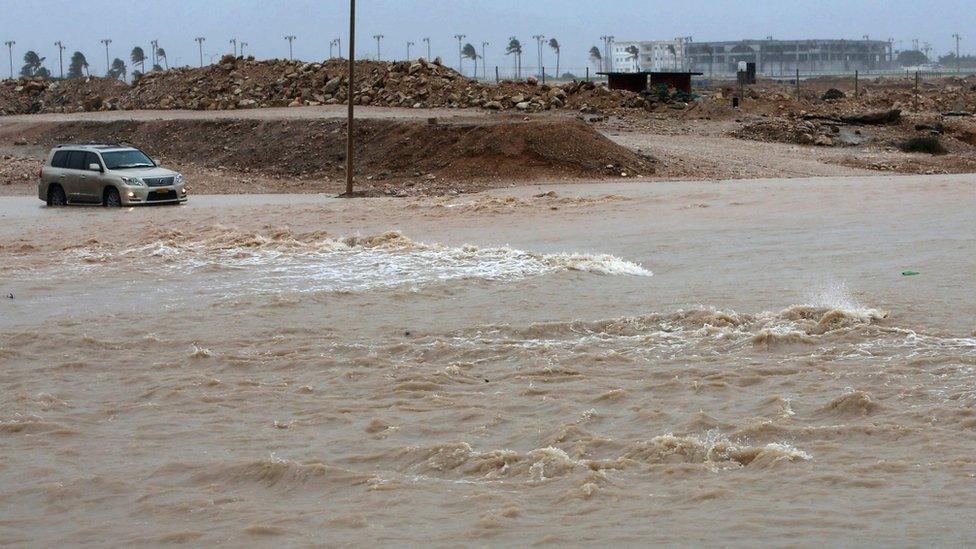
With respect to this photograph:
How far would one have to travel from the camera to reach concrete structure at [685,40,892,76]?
185750 millimetres

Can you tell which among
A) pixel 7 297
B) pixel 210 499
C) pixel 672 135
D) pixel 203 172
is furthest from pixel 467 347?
pixel 672 135

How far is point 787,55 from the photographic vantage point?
191 meters

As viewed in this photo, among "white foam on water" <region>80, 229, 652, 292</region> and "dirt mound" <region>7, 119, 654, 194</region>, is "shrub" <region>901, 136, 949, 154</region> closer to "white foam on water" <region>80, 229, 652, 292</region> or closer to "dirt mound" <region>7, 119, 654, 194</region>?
"dirt mound" <region>7, 119, 654, 194</region>

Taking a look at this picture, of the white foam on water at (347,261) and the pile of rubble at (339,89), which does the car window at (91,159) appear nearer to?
the white foam on water at (347,261)

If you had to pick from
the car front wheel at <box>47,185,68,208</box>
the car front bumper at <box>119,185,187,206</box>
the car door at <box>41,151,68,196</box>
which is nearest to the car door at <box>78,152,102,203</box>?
the car door at <box>41,151,68,196</box>

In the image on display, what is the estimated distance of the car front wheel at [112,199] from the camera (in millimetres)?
27750

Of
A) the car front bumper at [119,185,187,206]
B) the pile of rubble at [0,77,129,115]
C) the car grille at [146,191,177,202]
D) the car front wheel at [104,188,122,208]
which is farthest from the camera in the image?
the pile of rubble at [0,77,129,115]

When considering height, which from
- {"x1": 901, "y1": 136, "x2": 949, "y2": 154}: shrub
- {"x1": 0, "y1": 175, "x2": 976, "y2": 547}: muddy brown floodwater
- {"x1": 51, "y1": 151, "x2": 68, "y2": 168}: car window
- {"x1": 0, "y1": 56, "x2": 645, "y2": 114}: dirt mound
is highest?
{"x1": 0, "y1": 56, "x2": 645, "y2": 114}: dirt mound

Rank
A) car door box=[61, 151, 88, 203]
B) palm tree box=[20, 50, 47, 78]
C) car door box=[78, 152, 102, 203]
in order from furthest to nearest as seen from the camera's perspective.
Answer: palm tree box=[20, 50, 47, 78] < car door box=[61, 151, 88, 203] < car door box=[78, 152, 102, 203]

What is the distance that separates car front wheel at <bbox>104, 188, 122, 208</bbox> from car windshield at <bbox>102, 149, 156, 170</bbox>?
0.63 m

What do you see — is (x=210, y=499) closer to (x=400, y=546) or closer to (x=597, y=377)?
(x=400, y=546)

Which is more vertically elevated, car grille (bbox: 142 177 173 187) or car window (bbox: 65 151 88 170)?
Answer: car window (bbox: 65 151 88 170)

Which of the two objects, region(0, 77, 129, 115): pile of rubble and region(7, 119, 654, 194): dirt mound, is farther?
region(0, 77, 129, 115): pile of rubble

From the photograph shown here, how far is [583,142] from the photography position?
33.8m
